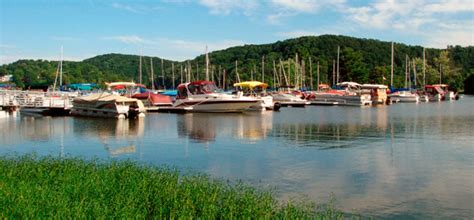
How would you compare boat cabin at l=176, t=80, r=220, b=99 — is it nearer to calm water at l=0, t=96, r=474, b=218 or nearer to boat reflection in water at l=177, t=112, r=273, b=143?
boat reflection in water at l=177, t=112, r=273, b=143

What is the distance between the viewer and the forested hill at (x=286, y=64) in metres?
132

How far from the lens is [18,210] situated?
10508mm

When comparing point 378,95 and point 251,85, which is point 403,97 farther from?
point 251,85

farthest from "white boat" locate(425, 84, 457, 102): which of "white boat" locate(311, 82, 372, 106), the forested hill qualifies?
"white boat" locate(311, 82, 372, 106)

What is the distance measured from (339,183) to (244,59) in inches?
6065

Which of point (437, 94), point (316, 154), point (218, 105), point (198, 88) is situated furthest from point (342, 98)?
point (316, 154)

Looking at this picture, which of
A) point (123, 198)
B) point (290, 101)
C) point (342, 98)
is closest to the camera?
point (123, 198)

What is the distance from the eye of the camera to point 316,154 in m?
24.5

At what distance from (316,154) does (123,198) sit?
13.6 meters

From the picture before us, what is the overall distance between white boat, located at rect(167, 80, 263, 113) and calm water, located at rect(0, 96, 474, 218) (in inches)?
563

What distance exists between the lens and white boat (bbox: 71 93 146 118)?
162 feet

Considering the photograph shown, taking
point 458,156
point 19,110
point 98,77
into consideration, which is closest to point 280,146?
point 458,156

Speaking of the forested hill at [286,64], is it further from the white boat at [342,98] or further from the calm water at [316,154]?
the calm water at [316,154]

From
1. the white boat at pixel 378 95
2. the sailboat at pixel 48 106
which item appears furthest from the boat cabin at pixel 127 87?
the white boat at pixel 378 95
